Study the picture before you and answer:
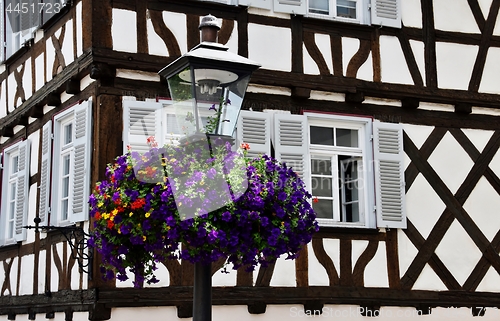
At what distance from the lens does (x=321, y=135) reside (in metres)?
11.0

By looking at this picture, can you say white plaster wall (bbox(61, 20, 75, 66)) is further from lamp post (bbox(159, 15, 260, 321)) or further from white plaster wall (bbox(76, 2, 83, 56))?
lamp post (bbox(159, 15, 260, 321))

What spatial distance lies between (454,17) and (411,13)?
0.64 m

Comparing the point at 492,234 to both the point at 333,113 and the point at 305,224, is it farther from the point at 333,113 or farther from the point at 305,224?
the point at 305,224

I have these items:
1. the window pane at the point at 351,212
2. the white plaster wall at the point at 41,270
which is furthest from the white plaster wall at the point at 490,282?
the white plaster wall at the point at 41,270

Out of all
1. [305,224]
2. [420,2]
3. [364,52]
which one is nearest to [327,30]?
[364,52]

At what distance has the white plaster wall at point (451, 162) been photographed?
451 inches

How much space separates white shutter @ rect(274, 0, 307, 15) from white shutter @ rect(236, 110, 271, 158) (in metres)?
1.26

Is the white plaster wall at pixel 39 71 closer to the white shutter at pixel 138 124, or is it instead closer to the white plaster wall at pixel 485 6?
the white shutter at pixel 138 124

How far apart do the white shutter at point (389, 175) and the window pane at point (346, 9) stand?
1392 mm

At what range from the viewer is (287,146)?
1058 centimetres

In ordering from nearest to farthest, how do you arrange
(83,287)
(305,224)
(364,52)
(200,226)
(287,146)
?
1. (200,226)
2. (305,224)
3. (83,287)
4. (287,146)
5. (364,52)

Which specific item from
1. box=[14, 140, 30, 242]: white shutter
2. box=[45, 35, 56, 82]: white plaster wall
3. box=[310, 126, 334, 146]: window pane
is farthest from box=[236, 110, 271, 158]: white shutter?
box=[14, 140, 30, 242]: white shutter

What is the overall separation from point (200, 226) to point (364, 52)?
5558 millimetres

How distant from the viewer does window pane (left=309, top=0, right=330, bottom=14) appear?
11250 mm
